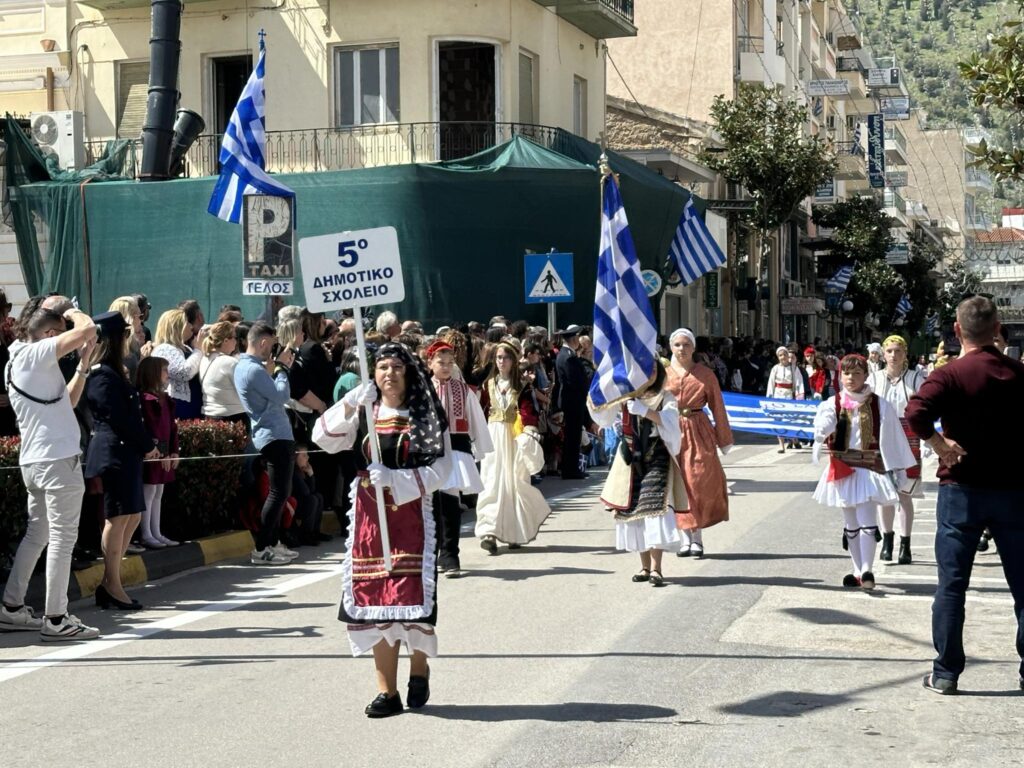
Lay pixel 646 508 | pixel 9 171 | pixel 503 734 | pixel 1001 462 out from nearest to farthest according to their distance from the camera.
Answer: pixel 503 734, pixel 1001 462, pixel 646 508, pixel 9 171

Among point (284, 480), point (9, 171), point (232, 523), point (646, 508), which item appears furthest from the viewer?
point (9, 171)

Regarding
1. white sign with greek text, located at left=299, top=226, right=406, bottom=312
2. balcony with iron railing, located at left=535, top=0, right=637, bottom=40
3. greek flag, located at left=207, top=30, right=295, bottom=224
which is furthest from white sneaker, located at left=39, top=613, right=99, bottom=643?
balcony with iron railing, located at left=535, top=0, right=637, bottom=40

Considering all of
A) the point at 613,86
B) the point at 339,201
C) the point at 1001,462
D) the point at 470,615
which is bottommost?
the point at 470,615

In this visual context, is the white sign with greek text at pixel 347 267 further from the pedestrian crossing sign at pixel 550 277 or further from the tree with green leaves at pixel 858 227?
the tree with green leaves at pixel 858 227

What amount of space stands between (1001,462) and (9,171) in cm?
2288

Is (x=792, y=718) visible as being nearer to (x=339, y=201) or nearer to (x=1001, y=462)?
(x=1001, y=462)

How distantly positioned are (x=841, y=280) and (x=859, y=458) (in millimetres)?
54679

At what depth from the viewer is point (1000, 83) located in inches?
498

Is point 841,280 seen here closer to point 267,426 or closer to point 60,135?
point 60,135

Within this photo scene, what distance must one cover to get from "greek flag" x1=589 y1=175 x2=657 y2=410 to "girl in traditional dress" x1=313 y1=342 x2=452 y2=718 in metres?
4.13

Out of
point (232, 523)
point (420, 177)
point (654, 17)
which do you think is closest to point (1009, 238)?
point (654, 17)

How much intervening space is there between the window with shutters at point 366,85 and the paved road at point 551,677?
1720 cm

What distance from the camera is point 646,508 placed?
37.8ft

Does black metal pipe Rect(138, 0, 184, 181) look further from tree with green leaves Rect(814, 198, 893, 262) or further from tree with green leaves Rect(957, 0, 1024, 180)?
tree with green leaves Rect(814, 198, 893, 262)
